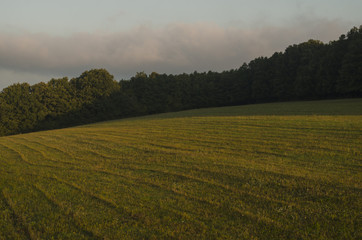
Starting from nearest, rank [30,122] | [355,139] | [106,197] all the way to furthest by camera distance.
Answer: [106,197] → [355,139] → [30,122]

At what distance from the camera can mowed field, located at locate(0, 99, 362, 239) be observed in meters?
5.96

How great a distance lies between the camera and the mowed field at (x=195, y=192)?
5.96 m

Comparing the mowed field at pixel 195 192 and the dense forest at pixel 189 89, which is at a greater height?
the dense forest at pixel 189 89

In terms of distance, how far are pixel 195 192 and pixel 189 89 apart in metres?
72.2

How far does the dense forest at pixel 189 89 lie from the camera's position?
5297 centimetres

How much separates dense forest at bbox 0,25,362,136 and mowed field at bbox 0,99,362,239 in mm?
45788

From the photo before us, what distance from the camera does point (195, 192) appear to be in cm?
823

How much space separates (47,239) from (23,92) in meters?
70.5

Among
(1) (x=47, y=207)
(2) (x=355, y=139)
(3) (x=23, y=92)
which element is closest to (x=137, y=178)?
(1) (x=47, y=207)

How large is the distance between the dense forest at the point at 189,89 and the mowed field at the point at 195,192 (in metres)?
45.8

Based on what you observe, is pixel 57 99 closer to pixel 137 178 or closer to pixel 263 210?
pixel 137 178

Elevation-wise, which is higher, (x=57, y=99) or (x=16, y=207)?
(x=57, y=99)

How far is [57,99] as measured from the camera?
2564 inches

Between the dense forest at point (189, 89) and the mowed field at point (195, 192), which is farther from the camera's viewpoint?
the dense forest at point (189, 89)
